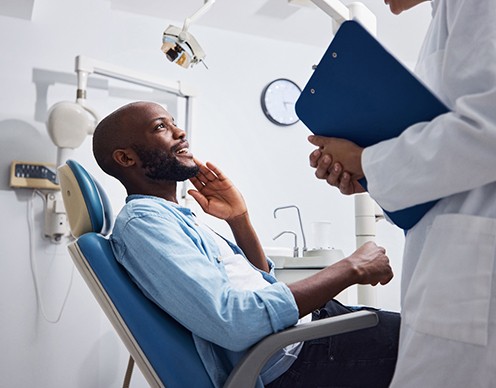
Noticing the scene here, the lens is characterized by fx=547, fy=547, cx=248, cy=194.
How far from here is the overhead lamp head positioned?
233 centimetres

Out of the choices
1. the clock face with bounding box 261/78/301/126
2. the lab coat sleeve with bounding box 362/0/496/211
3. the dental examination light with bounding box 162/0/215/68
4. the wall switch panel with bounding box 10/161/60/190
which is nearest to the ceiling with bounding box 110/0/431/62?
the clock face with bounding box 261/78/301/126

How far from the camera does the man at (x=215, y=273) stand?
1103mm

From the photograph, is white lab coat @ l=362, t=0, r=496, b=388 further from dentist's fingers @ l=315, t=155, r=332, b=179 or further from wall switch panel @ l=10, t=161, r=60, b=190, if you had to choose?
wall switch panel @ l=10, t=161, r=60, b=190

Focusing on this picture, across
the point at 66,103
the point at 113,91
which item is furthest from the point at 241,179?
the point at 66,103

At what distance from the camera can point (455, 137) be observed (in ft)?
2.70

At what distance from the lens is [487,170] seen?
2.71 feet

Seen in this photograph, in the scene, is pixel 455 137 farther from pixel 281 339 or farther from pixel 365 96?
pixel 281 339

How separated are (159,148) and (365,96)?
2.52 feet

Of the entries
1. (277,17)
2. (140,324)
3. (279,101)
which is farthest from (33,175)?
(140,324)

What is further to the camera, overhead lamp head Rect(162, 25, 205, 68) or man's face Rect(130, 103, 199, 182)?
overhead lamp head Rect(162, 25, 205, 68)

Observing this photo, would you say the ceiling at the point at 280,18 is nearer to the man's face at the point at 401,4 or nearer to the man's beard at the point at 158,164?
the man's beard at the point at 158,164

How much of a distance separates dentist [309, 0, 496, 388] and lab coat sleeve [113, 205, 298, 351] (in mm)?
292

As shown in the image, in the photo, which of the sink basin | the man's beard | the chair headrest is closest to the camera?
the chair headrest

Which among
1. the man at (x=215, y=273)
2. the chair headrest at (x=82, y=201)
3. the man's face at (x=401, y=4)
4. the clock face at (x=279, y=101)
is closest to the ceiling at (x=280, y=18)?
the clock face at (x=279, y=101)
